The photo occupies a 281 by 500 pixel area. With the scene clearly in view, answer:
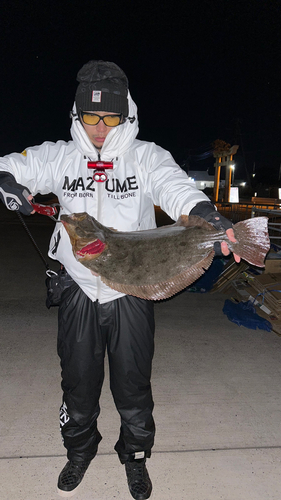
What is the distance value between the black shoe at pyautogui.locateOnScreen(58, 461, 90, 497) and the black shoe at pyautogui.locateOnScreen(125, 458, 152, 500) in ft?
1.06

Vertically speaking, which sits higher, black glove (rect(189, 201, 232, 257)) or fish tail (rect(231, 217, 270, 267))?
black glove (rect(189, 201, 232, 257))

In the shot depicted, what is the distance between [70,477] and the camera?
2.15 meters

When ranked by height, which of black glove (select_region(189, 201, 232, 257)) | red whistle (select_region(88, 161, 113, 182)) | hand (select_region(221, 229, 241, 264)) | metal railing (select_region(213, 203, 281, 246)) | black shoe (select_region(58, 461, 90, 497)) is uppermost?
red whistle (select_region(88, 161, 113, 182))

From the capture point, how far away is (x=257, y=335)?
4.25 metres

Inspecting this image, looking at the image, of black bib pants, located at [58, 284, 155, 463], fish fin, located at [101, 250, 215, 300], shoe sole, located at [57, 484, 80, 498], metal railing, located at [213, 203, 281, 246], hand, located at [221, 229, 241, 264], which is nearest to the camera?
hand, located at [221, 229, 241, 264]

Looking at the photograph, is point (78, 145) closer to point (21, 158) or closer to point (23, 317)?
point (21, 158)

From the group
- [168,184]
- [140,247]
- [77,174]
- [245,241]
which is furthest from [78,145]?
[245,241]

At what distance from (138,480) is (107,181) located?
203cm

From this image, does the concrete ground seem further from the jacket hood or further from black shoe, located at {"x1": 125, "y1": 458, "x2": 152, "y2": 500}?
the jacket hood

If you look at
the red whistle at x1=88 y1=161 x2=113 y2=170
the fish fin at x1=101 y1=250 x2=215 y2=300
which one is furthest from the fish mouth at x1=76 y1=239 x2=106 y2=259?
the red whistle at x1=88 y1=161 x2=113 y2=170

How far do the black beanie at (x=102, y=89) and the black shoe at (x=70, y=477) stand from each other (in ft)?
8.05

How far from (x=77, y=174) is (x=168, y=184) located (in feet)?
2.11

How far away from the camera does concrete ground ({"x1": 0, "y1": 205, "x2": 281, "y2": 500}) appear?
7.14ft

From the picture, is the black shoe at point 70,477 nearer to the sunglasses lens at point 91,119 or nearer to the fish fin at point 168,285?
the fish fin at point 168,285
